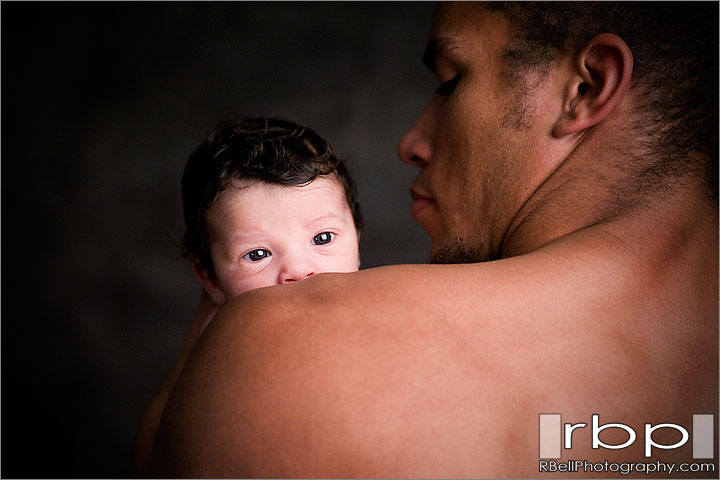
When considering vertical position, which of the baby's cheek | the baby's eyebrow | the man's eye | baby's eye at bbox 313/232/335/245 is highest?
the man's eye

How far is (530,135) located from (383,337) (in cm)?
63

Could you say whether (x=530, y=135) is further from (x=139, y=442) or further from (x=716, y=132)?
(x=139, y=442)

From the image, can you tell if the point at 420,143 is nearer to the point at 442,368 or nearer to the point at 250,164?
the point at 250,164

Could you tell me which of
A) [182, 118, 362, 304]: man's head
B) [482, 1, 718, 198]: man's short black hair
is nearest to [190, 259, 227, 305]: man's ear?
[182, 118, 362, 304]: man's head

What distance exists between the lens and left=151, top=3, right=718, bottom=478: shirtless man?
0.92 m

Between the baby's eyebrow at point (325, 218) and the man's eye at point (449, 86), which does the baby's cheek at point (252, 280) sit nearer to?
the baby's eyebrow at point (325, 218)

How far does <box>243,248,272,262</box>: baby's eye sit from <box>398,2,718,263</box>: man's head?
0.37 metres

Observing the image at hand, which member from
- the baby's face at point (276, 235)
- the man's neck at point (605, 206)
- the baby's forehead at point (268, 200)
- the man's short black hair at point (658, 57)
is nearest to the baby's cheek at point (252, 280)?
the baby's face at point (276, 235)

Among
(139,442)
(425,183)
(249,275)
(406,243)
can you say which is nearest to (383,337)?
(249,275)

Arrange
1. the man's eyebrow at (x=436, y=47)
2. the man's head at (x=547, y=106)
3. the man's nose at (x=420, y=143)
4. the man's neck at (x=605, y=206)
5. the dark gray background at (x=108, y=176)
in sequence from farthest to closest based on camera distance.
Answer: the dark gray background at (x=108, y=176) < the man's nose at (x=420, y=143) < the man's eyebrow at (x=436, y=47) < the man's head at (x=547, y=106) < the man's neck at (x=605, y=206)

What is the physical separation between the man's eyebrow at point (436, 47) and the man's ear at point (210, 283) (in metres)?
0.71

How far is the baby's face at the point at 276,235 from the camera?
150 centimetres

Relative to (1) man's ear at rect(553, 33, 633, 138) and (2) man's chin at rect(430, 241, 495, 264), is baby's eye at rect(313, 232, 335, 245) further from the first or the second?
(1) man's ear at rect(553, 33, 633, 138)

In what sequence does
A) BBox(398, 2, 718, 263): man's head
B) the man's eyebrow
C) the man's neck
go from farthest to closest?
the man's eyebrow
BBox(398, 2, 718, 263): man's head
the man's neck
